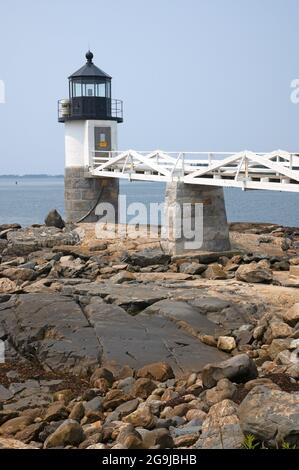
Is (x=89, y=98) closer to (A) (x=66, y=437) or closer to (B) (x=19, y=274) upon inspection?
(B) (x=19, y=274)

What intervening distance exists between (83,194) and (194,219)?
8.52 m

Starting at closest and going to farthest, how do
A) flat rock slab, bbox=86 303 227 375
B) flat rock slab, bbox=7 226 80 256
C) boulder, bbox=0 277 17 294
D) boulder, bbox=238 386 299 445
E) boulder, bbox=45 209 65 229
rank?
boulder, bbox=238 386 299 445 < flat rock slab, bbox=86 303 227 375 < boulder, bbox=0 277 17 294 < flat rock slab, bbox=7 226 80 256 < boulder, bbox=45 209 65 229

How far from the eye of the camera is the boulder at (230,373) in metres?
9.55

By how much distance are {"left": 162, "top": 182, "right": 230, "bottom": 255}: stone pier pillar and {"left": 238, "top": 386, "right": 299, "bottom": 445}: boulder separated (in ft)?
40.5

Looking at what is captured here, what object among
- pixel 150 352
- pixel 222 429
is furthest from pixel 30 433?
pixel 150 352

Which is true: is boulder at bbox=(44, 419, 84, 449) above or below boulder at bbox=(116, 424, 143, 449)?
below

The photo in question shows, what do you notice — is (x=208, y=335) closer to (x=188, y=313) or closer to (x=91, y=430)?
(x=188, y=313)

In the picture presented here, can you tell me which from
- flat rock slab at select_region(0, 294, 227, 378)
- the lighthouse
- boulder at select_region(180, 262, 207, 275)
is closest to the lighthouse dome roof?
the lighthouse

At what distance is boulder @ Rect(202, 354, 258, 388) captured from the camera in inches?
376

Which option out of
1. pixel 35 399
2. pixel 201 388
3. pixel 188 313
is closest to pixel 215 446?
pixel 201 388

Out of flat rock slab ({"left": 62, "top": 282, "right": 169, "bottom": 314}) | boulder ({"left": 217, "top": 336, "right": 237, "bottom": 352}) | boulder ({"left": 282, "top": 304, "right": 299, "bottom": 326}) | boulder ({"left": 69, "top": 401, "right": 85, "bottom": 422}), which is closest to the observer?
boulder ({"left": 69, "top": 401, "right": 85, "bottom": 422})

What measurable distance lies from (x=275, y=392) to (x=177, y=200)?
12791 millimetres

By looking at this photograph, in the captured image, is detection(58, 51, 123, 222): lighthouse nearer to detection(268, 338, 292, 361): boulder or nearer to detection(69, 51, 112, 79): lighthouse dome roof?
detection(69, 51, 112, 79): lighthouse dome roof
